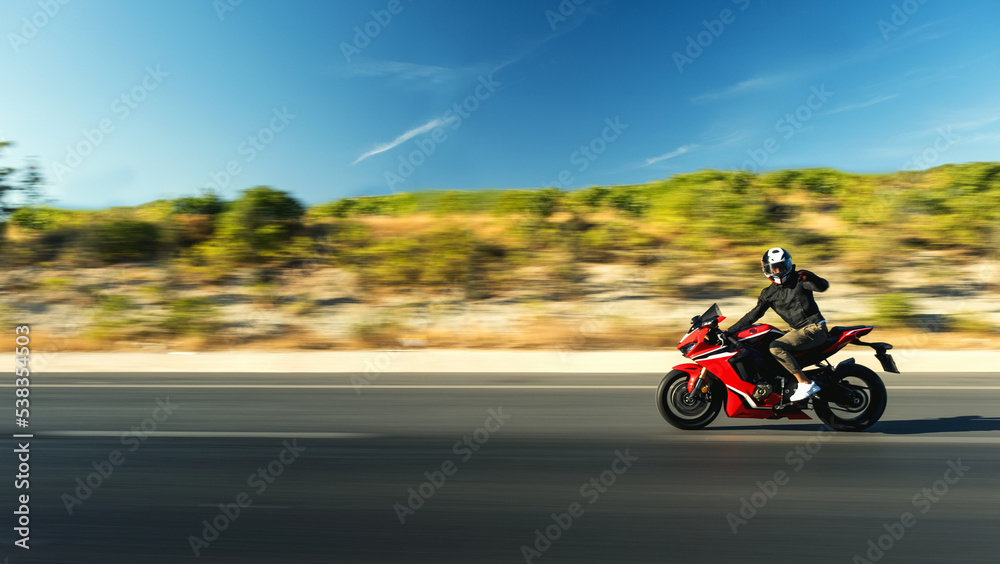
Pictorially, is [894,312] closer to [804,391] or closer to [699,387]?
[804,391]

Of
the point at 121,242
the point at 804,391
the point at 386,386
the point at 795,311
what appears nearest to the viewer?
the point at 804,391

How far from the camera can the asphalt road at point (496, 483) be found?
4195 millimetres

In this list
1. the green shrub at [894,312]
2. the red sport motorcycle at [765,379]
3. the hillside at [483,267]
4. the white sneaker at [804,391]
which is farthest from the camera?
the hillside at [483,267]

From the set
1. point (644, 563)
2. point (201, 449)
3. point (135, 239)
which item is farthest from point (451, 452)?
point (135, 239)

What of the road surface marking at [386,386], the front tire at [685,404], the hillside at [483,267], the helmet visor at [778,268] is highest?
the hillside at [483,267]

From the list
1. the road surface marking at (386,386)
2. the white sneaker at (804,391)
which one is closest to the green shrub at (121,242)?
the road surface marking at (386,386)

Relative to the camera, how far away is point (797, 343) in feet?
21.9

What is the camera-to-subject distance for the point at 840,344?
6672mm

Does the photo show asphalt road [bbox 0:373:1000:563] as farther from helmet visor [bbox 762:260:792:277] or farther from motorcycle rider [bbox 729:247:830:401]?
helmet visor [bbox 762:260:792:277]

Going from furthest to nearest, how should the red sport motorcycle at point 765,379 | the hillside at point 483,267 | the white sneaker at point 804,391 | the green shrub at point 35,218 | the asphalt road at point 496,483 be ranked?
the green shrub at point 35,218 → the hillside at point 483,267 → the red sport motorcycle at point 765,379 → the white sneaker at point 804,391 → the asphalt road at point 496,483

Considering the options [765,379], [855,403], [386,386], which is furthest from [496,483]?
[386,386]

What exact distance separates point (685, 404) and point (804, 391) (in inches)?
40.5

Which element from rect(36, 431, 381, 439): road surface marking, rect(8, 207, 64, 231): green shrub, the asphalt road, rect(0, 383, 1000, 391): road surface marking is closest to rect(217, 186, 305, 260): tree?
rect(8, 207, 64, 231): green shrub

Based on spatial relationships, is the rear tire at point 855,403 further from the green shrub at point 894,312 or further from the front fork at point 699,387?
the green shrub at point 894,312
